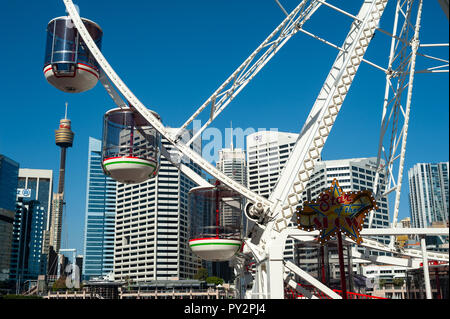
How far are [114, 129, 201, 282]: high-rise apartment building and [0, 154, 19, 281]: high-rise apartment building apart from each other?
42.1 m

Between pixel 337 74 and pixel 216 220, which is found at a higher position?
pixel 337 74

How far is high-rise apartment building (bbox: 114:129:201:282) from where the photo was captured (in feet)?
505

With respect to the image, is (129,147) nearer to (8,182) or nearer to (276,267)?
(276,267)

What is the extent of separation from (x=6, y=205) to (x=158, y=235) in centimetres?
5922

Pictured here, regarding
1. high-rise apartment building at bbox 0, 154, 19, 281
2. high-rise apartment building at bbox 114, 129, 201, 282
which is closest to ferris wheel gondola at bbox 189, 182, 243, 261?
high-rise apartment building at bbox 114, 129, 201, 282

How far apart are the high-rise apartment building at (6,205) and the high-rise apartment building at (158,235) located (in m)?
42.1

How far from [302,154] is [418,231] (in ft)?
25.4

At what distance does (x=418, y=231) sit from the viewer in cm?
2188

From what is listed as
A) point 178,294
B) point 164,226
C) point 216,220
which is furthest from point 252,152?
point 216,220

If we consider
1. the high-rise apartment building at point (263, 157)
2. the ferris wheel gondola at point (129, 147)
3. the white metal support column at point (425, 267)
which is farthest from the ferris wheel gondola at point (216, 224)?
Answer: the high-rise apartment building at point (263, 157)

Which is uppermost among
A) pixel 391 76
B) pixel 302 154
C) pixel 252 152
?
pixel 252 152

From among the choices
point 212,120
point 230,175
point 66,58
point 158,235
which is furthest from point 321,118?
point 158,235

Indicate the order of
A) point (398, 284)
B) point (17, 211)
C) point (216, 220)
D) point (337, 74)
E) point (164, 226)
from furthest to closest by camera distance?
point (17, 211) < point (164, 226) < point (398, 284) < point (216, 220) < point (337, 74)
